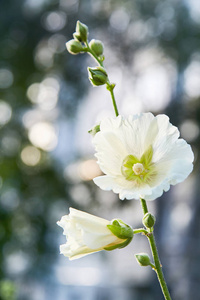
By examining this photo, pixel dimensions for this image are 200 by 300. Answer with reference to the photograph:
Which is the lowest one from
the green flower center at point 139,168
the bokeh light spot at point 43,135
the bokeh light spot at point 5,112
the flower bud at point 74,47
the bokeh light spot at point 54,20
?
the bokeh light spot at point 43,135


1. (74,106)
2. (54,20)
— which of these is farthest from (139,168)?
(54,20)

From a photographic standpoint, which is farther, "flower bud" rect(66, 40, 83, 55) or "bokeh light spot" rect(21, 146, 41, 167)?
"bokeh light spot" rect(21, 146, 41, 167)

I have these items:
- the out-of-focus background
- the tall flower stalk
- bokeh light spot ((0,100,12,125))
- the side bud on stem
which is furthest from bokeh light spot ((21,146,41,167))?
the tall flower stalk

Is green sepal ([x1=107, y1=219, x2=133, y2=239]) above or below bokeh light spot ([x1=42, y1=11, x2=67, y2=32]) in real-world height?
above

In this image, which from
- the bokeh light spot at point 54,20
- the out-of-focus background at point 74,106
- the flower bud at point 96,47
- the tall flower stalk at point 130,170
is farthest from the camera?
the bokeh light spot at point 54,20

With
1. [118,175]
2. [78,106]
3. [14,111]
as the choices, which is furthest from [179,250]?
[118,175]

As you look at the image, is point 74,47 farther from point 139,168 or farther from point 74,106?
point 74,106

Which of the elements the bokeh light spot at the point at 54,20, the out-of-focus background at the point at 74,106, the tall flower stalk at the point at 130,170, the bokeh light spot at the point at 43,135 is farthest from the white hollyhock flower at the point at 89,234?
the bokeh light spot at the point at 54,20

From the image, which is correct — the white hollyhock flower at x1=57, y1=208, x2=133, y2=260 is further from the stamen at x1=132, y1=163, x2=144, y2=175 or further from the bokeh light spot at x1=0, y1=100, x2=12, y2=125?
the bokeh light spot at x1=0, y1=100, x2=12, y2=125

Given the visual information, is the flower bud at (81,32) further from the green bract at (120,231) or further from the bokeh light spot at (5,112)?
the bokeh light spot at (5,112)
